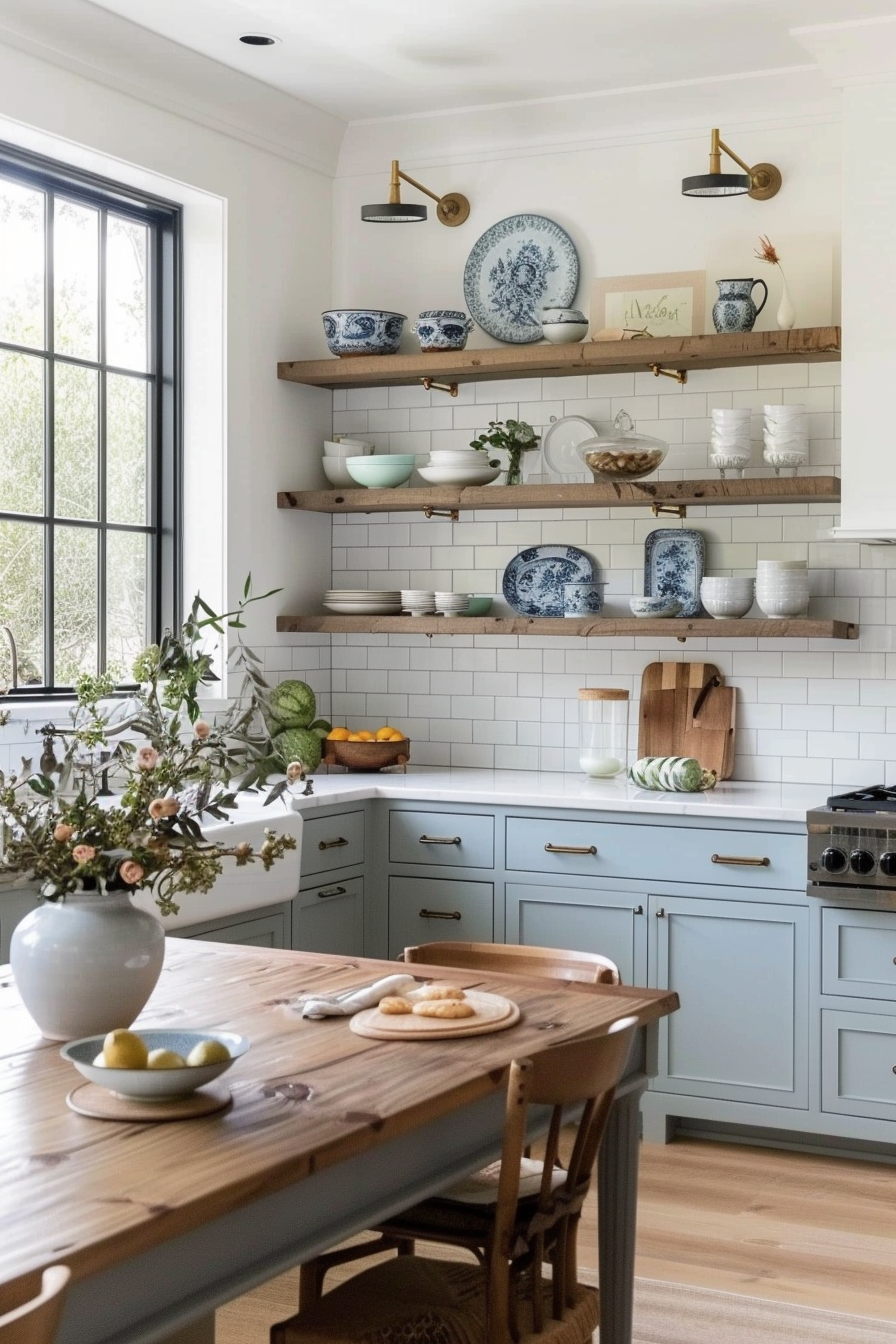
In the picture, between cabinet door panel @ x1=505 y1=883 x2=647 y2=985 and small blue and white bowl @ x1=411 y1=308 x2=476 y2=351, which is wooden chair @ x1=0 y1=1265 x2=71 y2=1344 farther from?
small blue and white bowl @ x1=411 y1=308 x2=476 y2=351

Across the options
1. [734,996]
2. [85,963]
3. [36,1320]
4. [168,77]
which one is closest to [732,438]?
[734,996]

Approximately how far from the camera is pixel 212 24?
471 cm

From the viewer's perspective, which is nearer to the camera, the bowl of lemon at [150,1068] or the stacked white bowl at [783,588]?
the bowl of lemon at [150,1068]

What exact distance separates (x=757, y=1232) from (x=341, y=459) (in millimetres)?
3026

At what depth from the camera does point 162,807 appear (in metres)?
2.21

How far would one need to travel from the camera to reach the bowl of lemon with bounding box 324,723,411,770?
540 cm

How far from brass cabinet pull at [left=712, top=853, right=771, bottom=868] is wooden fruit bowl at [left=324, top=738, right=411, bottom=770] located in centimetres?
130

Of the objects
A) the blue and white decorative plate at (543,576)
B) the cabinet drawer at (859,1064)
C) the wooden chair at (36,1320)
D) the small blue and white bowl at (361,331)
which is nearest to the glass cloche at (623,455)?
the blue and white decorative plate at (543,576)

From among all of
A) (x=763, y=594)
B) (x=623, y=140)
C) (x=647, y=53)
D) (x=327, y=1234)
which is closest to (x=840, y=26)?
(x=647, y=53)

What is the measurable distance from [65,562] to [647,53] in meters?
2.39

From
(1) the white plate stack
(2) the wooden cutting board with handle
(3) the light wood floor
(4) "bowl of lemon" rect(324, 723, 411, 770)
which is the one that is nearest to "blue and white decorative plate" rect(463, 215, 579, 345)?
(1) the white plate stack

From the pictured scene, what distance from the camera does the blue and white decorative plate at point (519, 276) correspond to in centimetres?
554

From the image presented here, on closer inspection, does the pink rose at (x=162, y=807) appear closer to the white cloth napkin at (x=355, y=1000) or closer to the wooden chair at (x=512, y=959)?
the white cloth napkin at (x=355, y=1000)

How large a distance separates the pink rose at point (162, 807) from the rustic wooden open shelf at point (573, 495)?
10.2 ft
